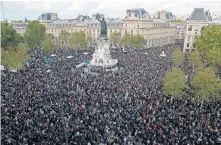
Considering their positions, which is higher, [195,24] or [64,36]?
[195,24]

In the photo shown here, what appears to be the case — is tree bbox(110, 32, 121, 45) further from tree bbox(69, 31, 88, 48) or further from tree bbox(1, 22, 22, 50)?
tree bbox(1, 22, 22, 50)

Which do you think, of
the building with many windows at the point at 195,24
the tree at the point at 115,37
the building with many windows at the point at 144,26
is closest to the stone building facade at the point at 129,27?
the building with many windows at the point at 144,26

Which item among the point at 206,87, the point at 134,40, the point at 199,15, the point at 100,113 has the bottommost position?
the point at 100,113

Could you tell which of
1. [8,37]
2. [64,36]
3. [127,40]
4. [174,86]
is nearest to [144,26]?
[127,40]

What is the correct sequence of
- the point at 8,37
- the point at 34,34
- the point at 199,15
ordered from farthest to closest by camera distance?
the point at 34,34, the point at 199,15, the point at 8,37

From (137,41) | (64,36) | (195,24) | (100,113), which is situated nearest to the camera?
(100,113)

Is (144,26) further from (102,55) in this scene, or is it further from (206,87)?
(206,87)
